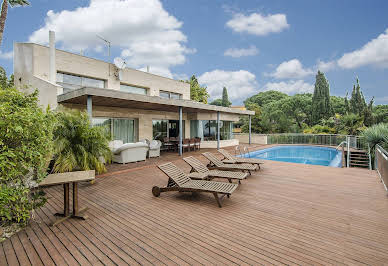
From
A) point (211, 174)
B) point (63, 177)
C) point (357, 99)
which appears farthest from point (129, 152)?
point (357, 99)

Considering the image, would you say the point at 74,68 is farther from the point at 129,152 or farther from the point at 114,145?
the point at 129,152

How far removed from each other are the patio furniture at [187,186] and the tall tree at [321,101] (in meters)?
34.0

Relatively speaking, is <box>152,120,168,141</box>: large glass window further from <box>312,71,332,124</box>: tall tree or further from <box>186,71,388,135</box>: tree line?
<box>312,71,332,124</box>: tall tree

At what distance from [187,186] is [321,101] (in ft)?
117

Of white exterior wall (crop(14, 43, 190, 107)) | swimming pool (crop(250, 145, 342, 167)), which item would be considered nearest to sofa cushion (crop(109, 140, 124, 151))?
white exterior wall (crop(14, 43, 190, 107))

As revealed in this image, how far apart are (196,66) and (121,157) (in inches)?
1804

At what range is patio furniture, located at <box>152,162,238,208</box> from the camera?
176 inches

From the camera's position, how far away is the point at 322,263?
2.48m

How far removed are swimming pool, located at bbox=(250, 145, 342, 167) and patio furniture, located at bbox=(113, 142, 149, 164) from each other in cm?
820

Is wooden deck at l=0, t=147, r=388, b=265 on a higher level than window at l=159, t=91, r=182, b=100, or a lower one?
lower

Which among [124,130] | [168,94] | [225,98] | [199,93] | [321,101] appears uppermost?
[225,98]

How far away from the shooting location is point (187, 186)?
4.82 m

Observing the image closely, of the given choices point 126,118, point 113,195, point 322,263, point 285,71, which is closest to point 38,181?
point 113,195

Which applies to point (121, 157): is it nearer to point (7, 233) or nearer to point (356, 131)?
point (7, 233)
